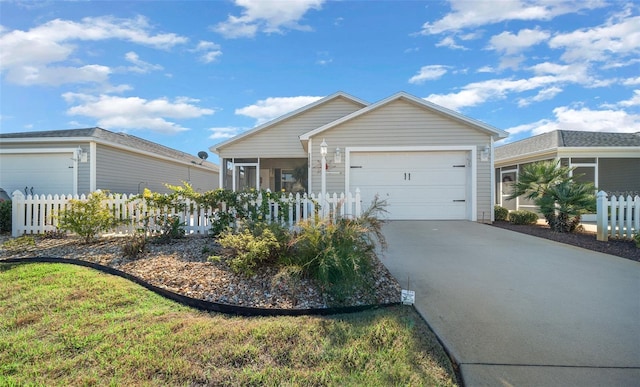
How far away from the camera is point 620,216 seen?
7.05m

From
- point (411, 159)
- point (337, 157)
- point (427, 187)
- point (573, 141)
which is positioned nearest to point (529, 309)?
point (427, 187)

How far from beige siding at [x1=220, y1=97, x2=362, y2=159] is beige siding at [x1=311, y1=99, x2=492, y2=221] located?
417 centimetres

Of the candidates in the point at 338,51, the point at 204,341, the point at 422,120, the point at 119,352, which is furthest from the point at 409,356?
the point at 338,51

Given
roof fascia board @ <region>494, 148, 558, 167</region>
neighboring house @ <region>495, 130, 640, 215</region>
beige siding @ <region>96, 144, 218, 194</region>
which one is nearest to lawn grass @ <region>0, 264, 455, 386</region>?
beige siding @ <region>96, 144, 218, 194</region>

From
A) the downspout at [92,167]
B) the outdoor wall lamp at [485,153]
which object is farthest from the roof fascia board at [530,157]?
the downspout at [92,167]

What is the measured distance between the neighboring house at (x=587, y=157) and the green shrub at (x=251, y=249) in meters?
12.8

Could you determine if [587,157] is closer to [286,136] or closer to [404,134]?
[404,134]

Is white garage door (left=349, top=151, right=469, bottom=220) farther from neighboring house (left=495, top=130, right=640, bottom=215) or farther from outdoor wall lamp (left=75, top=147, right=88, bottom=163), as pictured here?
outdoor wall lamp (left=75, top=147, right=88, bottom=163)

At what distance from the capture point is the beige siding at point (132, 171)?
12383 millimetres

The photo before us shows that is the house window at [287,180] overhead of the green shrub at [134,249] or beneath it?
overhead

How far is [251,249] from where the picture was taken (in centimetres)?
399

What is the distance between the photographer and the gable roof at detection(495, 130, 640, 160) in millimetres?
12773

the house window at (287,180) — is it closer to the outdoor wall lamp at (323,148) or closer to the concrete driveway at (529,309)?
the outdoor wall lamp at (323,148)

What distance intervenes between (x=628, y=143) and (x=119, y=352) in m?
18.7
